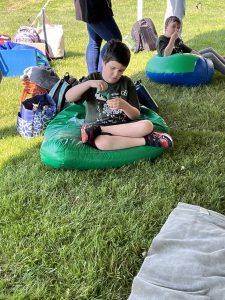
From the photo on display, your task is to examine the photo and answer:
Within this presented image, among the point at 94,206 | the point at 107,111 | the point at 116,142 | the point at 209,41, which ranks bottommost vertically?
the point at 209,41

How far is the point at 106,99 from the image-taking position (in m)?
3.32

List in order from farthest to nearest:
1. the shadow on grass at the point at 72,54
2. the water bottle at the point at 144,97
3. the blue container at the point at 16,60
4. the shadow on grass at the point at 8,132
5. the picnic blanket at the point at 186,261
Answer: the shadow on grass at the point at 72,54 → the blue container at the point at 16,60 → the water bottle at the point at 144,97 → the shadow on grass at the point at 8,132 → the picnic blanket at the point at 186,261

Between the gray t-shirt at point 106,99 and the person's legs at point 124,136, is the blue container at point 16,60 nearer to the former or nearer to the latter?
the gray t-shirt at point 106,99

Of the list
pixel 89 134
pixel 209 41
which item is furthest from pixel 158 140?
pixel 209 41

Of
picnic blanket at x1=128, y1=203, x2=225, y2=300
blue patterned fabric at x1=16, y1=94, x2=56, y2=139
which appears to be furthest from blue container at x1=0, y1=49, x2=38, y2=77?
picnic blanket at x1=128, y1=203, x2=225, y2=300

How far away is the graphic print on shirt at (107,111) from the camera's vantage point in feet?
10.9

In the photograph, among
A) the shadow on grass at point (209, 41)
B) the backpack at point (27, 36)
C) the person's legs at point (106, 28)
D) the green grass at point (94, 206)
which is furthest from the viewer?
the shadow on grass at point (209, 41)

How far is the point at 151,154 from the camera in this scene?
10.3ft

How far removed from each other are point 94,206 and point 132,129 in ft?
2.72

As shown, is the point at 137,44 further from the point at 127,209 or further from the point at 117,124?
the point at 127,209

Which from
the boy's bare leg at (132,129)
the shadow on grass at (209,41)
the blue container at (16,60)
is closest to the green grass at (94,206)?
the boy's bare leg at (132,129)

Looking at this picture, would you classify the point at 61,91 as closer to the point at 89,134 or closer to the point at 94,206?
the point at 89,134

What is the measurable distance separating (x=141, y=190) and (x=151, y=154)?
430mm

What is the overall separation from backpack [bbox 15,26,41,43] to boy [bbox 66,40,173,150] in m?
3.86
